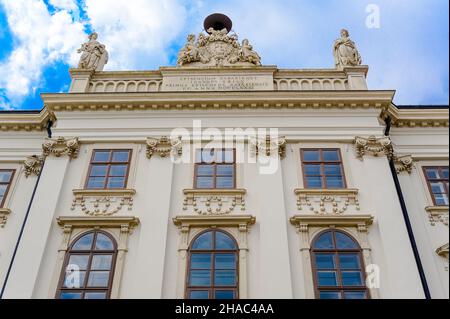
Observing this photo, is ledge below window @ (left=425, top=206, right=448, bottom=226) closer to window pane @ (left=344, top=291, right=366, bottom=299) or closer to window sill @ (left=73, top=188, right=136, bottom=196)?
window pane @ (left=344, top=291, right=366, bottom=299)

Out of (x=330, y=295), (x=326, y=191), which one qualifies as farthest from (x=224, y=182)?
(x=330, y=295)

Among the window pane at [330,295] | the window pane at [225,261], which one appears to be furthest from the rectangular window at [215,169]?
the window pane at [330,295]

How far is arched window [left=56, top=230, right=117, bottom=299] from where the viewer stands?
40.7 feet

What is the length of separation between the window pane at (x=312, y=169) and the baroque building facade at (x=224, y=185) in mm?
32

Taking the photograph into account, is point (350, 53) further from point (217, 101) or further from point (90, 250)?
point (90, 250)

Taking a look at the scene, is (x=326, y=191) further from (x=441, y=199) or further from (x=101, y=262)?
(x=101, y=262)

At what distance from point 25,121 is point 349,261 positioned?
11.9m

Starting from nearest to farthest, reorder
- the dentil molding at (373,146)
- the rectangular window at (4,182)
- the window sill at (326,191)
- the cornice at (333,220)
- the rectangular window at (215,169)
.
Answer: the cornice at (333,220) → the window sill at (326,191) → the rectangular window at (215,169) → the dentil molding at (373,146) → the rectangular window at (4,182)

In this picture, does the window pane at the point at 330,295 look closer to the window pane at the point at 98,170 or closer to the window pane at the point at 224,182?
the window pane at the point at 224,182

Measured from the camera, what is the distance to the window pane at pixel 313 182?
1467 cm

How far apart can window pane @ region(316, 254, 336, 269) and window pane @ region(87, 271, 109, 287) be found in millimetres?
5660

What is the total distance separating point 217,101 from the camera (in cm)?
1622
